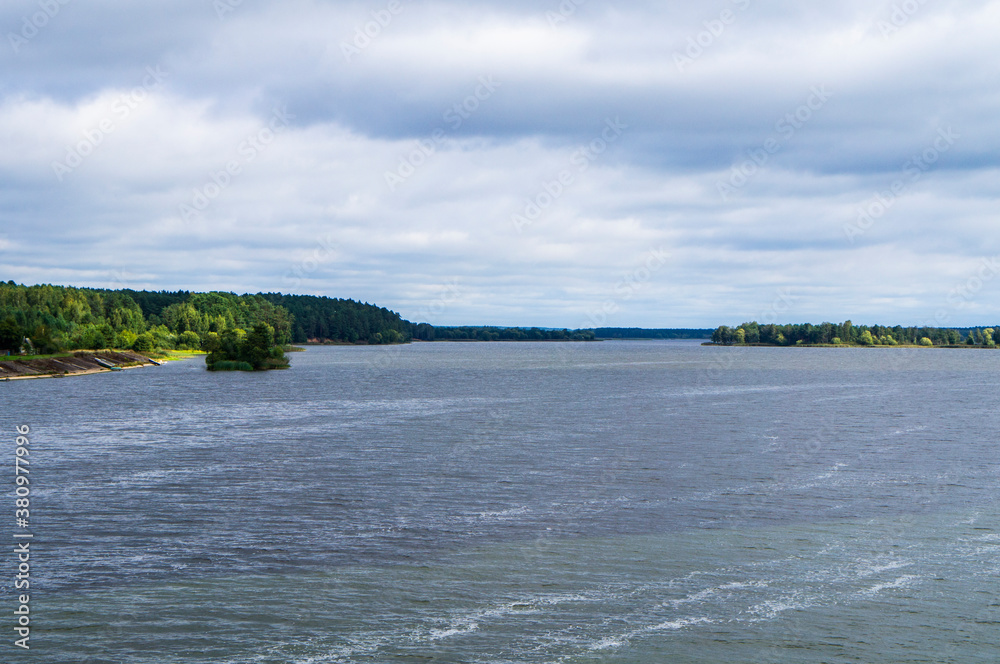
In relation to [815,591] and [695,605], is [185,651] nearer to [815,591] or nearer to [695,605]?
[695,605]

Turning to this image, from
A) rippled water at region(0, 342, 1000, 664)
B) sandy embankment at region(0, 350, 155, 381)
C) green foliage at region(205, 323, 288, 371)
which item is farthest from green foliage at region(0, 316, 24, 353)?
rippled water at region(0, 342, 1000, 664)

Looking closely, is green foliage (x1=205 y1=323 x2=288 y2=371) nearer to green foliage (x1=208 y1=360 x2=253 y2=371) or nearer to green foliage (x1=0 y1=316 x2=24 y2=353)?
green foliage (x1=208 y1=360 x2=253 y2=371)

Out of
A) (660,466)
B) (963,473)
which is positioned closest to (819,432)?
(963,473)

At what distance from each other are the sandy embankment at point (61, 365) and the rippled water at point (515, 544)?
331ft

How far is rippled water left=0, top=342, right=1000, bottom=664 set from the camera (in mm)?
22188

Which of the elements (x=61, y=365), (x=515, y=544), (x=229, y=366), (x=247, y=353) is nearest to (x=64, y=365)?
(x=61, y=365)

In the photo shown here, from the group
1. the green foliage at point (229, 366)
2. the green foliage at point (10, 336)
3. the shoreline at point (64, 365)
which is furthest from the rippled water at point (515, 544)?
the green foliage at point (10, 336)

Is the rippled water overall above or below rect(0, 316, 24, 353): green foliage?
below

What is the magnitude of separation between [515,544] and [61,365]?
16777cm

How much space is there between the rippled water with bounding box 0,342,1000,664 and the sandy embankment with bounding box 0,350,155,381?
3970 inches

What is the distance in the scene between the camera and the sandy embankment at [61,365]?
505ft

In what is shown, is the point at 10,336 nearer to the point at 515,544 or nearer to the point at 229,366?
the point at 229,366

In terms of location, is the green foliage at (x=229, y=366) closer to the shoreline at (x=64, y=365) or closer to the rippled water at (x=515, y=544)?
the shoreline at (x=64, y=365)

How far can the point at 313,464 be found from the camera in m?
51.3
